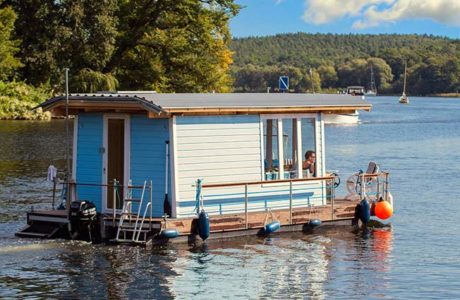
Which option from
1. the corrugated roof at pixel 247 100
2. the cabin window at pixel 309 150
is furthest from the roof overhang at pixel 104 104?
the cabin window at pixel 309 150

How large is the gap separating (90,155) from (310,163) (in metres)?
5.66

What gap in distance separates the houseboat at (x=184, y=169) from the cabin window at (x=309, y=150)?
240 millimetres

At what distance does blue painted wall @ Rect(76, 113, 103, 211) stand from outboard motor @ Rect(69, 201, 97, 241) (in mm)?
968

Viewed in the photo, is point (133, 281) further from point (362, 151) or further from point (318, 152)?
point (362, 151)

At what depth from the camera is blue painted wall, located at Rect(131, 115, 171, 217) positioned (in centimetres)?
2112

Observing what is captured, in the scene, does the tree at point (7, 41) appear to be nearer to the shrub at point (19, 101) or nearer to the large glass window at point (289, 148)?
the shrub at point (19, 101)

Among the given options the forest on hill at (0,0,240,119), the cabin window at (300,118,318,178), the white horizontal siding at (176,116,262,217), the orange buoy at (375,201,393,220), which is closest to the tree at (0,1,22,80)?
the forest on hill at (0,0,240,119)

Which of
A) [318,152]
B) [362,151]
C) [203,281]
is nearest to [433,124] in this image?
[362,151]

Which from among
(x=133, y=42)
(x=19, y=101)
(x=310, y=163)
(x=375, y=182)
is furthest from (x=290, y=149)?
(x=19, y=101)

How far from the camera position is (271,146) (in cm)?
2325

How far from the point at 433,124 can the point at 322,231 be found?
7193cm

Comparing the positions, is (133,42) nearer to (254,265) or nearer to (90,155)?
(90,155)

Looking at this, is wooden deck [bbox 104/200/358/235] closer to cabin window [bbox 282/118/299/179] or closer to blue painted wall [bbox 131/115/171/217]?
blue painted wall [bbox 131/115/171/217]

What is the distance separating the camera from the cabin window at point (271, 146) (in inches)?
909
